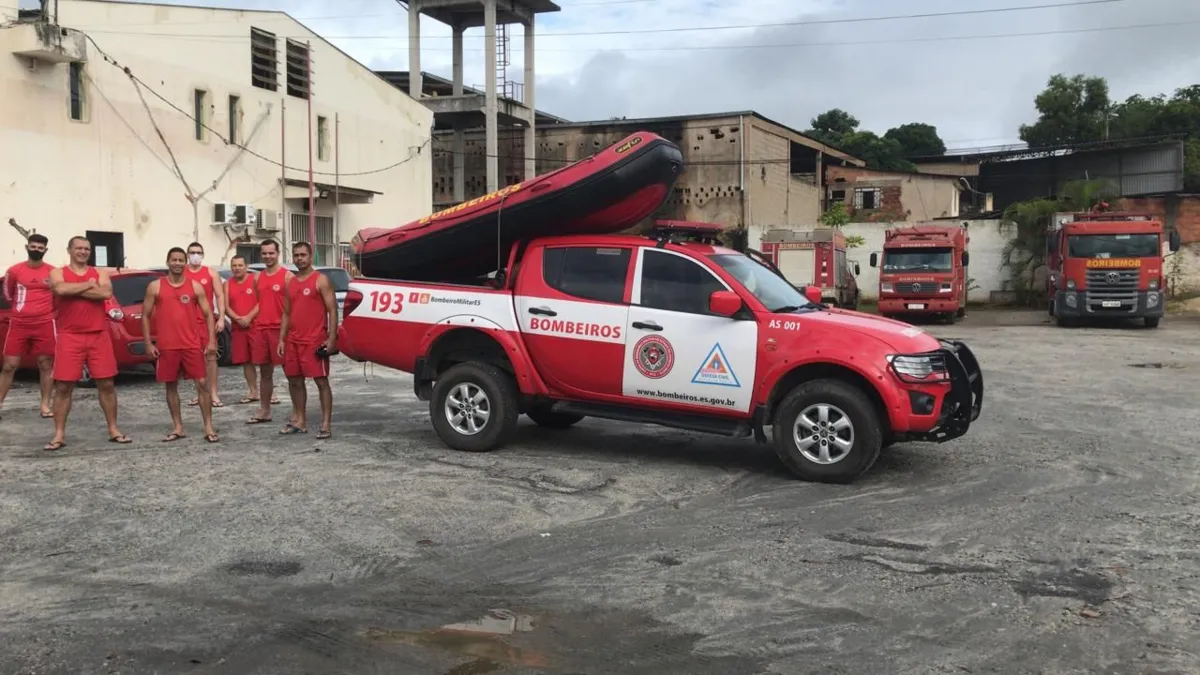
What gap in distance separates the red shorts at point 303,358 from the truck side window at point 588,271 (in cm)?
232

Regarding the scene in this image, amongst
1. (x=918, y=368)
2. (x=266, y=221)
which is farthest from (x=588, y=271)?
(x=266, y=221)

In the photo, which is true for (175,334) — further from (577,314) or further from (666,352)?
(666,352)

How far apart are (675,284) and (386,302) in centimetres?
262

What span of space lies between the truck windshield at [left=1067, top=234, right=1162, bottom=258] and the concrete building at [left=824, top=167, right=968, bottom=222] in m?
23.2

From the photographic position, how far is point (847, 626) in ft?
14.2

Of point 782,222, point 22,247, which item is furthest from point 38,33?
point 782,222

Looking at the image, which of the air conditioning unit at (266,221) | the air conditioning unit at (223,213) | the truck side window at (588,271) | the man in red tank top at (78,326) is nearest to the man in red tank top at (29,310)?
the man in red tank top at (78,326)

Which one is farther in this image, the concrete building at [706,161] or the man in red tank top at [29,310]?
the concrete building at [706,161]

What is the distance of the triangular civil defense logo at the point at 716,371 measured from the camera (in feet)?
23.7

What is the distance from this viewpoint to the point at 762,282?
7.71 metres

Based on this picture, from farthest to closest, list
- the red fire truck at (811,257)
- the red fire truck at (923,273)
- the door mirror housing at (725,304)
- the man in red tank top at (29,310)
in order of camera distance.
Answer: the red fire truck at (811,257) < the red fire truck at (923,273) < the man in red tank top at (29,310) < the door mirror housing at (725,304)

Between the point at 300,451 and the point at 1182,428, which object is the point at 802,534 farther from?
the point at 1182,428

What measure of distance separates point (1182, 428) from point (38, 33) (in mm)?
19596

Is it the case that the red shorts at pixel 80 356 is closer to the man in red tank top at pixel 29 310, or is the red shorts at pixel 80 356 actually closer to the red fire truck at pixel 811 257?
the man in red tank top at pixel 29 310
